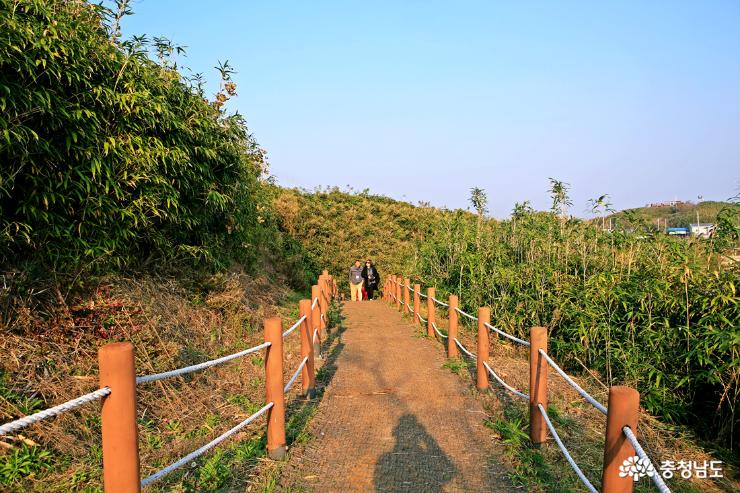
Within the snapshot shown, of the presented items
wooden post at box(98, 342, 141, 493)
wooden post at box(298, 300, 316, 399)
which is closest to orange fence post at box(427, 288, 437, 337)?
wooden post at box(298, 300, 316, 399)

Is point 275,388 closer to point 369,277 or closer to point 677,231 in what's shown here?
point 677,231

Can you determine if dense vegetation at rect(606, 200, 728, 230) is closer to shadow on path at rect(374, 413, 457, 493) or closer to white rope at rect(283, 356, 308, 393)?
shadow on path at rect(374, 413, 457, 493)

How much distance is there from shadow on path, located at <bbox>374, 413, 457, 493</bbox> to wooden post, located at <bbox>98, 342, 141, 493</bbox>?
187 cm

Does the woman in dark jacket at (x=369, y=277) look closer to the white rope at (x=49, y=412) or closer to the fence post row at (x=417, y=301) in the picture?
the fence post row at (x=417, y=301)

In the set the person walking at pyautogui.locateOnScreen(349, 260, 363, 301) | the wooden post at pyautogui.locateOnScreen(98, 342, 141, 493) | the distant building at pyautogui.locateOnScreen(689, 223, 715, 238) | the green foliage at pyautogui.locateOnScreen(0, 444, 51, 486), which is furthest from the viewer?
the person walking at pyautogui.locateOnScreen(349, 260, 363, 301)

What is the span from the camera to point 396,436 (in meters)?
4.04

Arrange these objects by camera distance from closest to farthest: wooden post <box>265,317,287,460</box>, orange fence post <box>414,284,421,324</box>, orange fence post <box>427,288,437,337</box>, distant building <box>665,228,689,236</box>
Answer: wooden post <box>265,317,287,460</box> → distant building <box>665,228,689,236</box> → orange fence post <box>427,288,437,337</box> → orange fence post <box>414,284,421,324</box>

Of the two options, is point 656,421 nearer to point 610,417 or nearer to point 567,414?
point 567,414

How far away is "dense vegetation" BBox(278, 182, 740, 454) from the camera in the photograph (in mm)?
4367

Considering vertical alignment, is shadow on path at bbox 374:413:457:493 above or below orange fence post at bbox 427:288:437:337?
below

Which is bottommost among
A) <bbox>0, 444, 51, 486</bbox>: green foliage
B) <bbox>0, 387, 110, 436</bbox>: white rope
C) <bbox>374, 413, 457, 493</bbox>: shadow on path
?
<bbox>374, 413, 457, 493</bbox>: shadow on path

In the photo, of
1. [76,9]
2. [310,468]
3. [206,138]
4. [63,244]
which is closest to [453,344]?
[310,468]

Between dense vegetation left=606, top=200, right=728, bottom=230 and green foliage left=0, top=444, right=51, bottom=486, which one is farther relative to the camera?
dense vegetation left=606, top=200, right=728, bottom=230

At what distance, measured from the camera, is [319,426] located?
427cm
